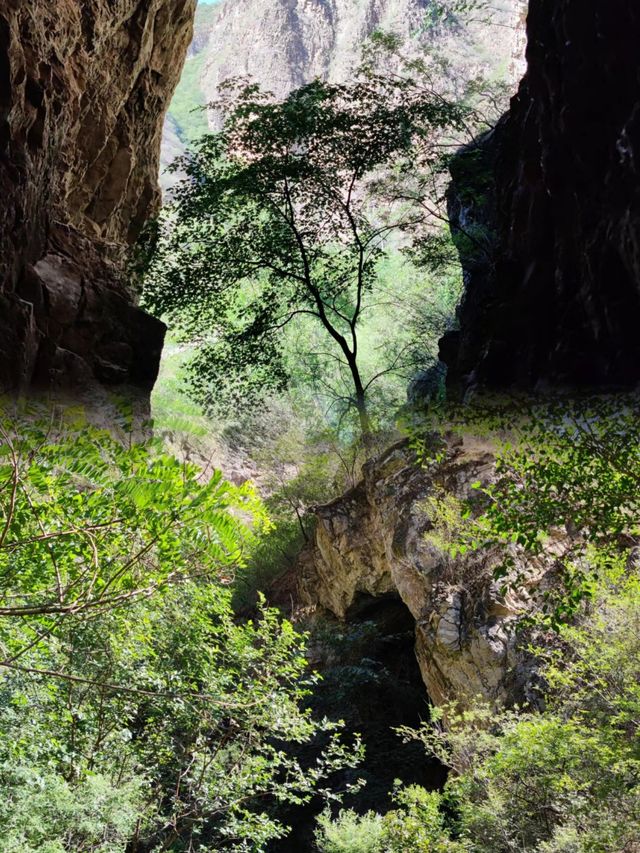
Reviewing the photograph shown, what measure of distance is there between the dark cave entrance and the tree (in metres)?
3.79

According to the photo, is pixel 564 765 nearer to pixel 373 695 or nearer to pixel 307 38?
pixel 373 695

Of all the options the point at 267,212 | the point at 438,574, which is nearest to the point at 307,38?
the point at 267,212

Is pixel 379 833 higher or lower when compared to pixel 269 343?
lower

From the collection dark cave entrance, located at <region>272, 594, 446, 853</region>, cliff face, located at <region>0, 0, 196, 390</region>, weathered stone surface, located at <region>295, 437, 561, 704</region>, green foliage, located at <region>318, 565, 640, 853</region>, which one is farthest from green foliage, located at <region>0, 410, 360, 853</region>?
dark cave entrance, located at <region>272, 594, 446, 853</region>

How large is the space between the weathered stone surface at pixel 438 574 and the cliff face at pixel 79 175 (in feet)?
12.5

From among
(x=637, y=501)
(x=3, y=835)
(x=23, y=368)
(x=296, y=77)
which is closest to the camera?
(x=637, y=501)

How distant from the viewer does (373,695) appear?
11.7 meters

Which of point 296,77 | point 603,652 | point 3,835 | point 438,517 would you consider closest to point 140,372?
point 438,517

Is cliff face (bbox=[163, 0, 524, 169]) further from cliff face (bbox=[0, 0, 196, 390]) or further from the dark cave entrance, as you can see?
the dark cave entrance

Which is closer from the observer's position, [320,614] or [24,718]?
[24,718]

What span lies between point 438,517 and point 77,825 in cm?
498

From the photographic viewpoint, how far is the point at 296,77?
3556cm

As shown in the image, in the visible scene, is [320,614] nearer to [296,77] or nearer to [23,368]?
[23,368]

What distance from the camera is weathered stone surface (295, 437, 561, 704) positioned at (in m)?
7.87
